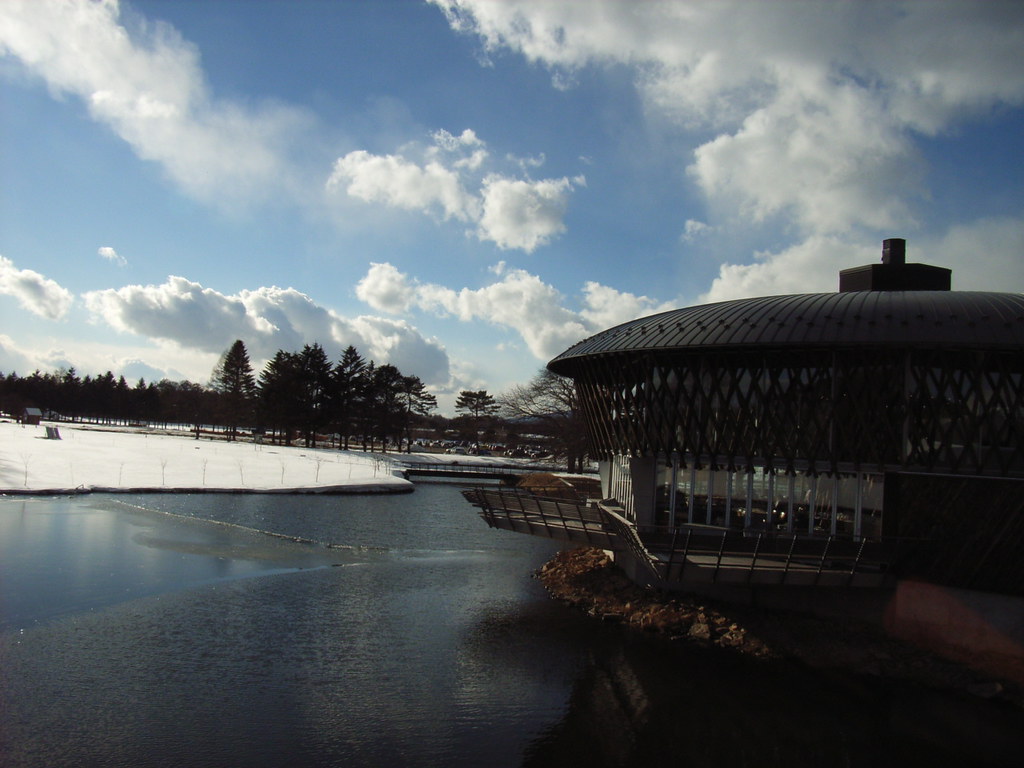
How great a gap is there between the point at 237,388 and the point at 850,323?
9773 cm

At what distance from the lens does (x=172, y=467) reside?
2194 inches

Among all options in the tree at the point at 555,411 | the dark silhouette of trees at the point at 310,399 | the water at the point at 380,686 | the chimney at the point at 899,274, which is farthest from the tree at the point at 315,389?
the chimney at the point at 899,274

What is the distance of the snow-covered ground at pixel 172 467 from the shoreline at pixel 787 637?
109ft

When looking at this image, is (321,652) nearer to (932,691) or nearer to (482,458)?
(932,691)

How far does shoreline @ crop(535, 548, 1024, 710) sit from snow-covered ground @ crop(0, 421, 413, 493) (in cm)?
3309

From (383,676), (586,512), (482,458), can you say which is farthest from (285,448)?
(383,676)

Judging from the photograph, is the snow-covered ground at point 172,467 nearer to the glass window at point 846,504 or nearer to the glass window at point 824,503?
the glass window at point 824,503

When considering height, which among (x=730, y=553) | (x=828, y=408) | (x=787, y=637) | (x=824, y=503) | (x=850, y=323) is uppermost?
(x=850, y=323)

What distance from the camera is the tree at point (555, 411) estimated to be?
65312mm

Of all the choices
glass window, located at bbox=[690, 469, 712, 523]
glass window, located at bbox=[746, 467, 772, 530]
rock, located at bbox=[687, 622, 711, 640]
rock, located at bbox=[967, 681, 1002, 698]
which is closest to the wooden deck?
glass window, located at bbox=[690, 469, 712, 523]

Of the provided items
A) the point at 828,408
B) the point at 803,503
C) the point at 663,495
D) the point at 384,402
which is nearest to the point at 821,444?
the point at 828,408

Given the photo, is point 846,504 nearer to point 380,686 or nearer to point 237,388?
point 380,686

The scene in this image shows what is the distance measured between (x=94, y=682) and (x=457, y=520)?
28.3m

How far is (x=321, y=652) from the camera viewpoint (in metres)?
17.9
